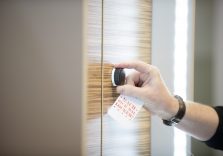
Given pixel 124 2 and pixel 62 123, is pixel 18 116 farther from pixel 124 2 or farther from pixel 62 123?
pixel 124 2

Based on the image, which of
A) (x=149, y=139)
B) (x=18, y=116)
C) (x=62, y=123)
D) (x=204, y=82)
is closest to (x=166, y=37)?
(x=204, y=82)

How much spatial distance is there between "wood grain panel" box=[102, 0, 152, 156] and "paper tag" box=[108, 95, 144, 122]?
0.50 ft

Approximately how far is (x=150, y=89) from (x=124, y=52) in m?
0.33

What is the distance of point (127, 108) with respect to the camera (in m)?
0.80

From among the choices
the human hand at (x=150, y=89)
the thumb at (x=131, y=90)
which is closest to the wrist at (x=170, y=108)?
the human hand at (x=150, y=89)

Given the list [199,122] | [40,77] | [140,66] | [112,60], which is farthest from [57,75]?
[199,122]

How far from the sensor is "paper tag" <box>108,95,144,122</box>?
790mm

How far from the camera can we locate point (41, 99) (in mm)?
935

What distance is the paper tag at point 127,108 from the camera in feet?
2.59

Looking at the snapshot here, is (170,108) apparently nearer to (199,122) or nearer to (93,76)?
(199,122)

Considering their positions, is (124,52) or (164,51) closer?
→ (124,52)

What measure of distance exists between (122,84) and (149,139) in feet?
1.46

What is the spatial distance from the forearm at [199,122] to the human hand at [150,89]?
59mm

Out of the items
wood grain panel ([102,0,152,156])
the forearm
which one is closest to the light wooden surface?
wood grain panel ([102,0,152,156])
